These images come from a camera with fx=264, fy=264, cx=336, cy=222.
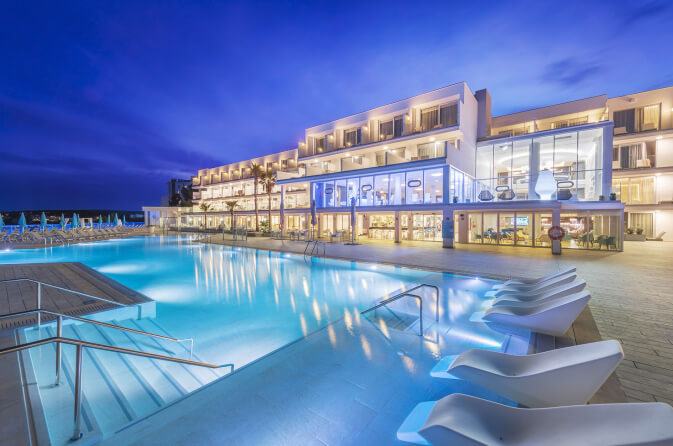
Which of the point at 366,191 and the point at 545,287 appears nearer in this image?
the point at 545,287

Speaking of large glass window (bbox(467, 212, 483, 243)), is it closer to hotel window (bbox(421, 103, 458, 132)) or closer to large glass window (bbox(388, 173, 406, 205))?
large glass window (bbox(388, 173, 406, 205))

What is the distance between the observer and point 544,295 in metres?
4.90

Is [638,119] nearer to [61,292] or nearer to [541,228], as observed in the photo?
[541,228]

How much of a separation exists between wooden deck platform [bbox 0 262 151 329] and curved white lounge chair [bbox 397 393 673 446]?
6992mm

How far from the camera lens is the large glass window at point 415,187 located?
1820cm

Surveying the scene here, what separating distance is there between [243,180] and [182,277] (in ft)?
112

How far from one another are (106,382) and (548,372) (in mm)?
5375

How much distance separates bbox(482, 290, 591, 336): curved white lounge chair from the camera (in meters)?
3.60

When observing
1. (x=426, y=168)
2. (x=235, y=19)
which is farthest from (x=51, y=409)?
(x=235, y=19)

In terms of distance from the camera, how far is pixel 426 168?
17.8 m

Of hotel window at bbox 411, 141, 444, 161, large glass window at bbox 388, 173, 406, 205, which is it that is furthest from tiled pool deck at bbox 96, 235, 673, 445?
hotel window at bbox 411, 141, 444, 161

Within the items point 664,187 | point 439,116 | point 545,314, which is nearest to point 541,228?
point 439,116

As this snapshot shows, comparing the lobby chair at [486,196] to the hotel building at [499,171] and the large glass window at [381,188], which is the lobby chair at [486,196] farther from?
the large glass window at [381,188]

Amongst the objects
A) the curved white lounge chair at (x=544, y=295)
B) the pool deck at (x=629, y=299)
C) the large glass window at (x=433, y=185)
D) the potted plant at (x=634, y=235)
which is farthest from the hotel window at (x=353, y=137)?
the potted plant at (x=634, y=235)
